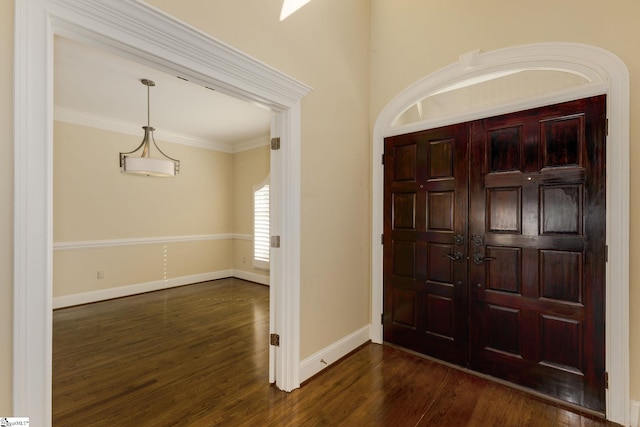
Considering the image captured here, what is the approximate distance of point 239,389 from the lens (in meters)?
2.33

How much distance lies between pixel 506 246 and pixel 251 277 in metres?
4.79

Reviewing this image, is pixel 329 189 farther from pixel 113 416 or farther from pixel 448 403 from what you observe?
pixel 113 416

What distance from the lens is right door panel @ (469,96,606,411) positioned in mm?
2061

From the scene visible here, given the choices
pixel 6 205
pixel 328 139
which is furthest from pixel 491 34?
pixel 6 205

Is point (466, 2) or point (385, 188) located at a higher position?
point (466, 2)

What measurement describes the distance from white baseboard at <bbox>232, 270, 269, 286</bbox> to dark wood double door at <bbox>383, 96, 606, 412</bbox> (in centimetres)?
326

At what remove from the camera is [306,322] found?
8.19 feet

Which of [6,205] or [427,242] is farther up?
[6,205]

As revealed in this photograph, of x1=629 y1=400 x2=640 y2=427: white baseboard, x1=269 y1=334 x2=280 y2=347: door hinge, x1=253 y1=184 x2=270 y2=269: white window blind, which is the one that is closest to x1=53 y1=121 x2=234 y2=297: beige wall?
x1=253 y1=184 x2=270 y2=269: white window blind

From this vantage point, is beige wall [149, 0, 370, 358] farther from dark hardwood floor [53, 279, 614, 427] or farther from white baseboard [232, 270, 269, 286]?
white baseboard [232, 270, 269, 286]

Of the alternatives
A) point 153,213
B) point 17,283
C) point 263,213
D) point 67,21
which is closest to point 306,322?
point 17,283

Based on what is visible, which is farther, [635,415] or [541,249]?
[541,249]

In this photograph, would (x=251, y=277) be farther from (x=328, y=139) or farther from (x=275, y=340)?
(x=328, y=139)

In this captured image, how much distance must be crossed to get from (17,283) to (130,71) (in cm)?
279
